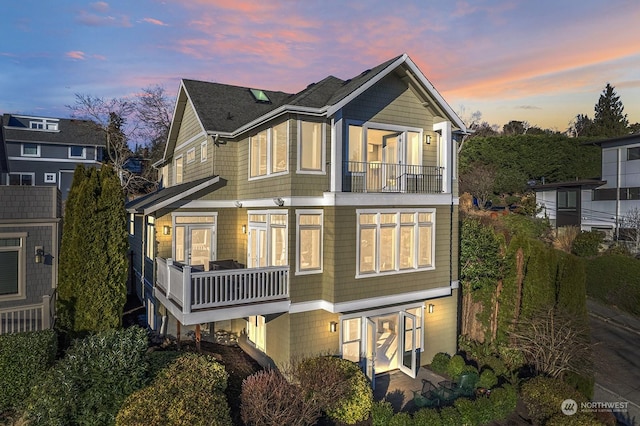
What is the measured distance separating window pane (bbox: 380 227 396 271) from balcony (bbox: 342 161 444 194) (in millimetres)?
1281

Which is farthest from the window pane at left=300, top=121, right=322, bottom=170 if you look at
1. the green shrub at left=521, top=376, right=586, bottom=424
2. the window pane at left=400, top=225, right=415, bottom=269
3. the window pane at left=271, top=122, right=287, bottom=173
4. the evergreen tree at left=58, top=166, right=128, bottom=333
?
the green shrub at left=521, top=376, right=586, bottom=424

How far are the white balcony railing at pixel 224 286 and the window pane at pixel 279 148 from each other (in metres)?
2.96

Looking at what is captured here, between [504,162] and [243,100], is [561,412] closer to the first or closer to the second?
[243,100]

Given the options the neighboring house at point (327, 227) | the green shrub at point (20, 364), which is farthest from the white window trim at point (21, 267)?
the neighboring house at point (327, 227)

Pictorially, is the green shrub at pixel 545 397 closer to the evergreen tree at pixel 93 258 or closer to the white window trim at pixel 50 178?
the evergreen tree at pixel 93 258

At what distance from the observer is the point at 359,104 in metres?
10.8

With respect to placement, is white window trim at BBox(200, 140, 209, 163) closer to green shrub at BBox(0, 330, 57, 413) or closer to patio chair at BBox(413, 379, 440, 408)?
green shrub at BBox(0, 330, 57, 413)

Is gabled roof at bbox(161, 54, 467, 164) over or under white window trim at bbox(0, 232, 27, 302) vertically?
over

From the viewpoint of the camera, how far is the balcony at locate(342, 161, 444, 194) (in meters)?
10.6

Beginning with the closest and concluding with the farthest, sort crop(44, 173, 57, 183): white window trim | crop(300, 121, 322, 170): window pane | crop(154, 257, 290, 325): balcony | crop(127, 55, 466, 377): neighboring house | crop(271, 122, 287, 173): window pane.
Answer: crop(154, 257, 290, 325): balcony < crop(127, 55, 466, 377): neighboring house < crop(300, 121, 322, 170): window pane < crop(271, 122, 287, 173): window pane < crop(44, 173, 57, 183): white window trim

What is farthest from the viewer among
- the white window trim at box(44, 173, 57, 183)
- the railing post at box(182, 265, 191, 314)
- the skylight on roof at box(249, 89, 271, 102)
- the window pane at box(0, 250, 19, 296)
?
the white window trim at box(44, 173, 57, 183)

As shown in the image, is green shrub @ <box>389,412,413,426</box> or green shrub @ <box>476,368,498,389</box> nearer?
green shrub @ <box>389,412,413,426</box>

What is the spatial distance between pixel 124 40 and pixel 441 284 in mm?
16037

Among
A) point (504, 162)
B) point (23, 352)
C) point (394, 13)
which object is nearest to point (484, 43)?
point (394, 13)
